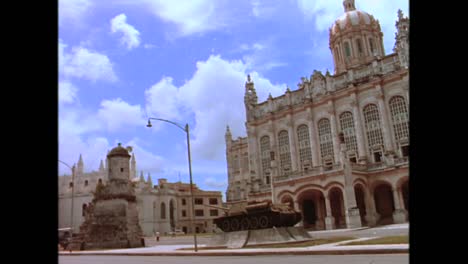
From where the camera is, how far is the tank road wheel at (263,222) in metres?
24.2

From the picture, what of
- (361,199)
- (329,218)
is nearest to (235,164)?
(361,199)

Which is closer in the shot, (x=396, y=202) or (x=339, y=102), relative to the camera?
(x=396, y=202)

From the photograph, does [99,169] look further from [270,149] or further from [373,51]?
[373,51]

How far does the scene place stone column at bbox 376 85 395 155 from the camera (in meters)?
44.4

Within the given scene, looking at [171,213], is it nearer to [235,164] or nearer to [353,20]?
[235,164]

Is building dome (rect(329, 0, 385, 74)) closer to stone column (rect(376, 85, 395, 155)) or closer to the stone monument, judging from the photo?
stone column (rect(376, 85, 395, 155))

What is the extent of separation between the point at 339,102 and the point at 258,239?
30797 millimetres

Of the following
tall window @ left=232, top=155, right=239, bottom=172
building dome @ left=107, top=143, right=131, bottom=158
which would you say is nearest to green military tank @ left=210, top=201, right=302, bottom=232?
building dome @ left=107, top=143, right=131, bottom=158

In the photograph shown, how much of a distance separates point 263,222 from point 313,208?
81.8 feet

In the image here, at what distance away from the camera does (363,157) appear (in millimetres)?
45625

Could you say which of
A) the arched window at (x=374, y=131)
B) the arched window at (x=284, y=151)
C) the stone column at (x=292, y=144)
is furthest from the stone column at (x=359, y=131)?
the arched window at (x=284, y=151)
